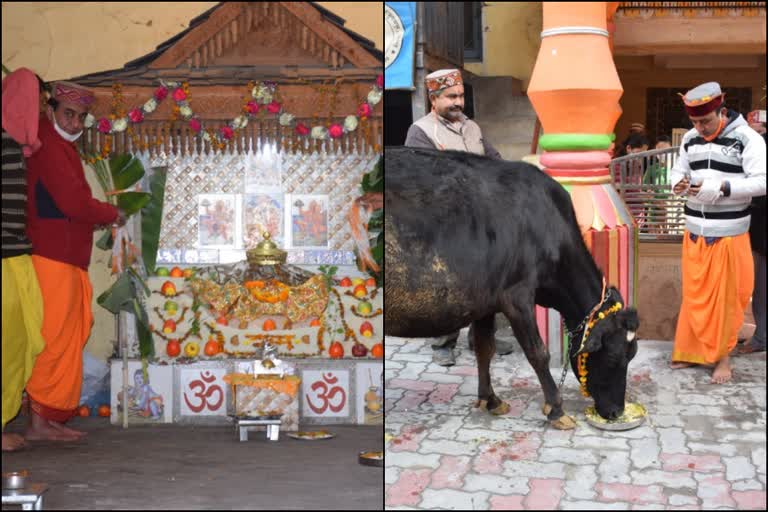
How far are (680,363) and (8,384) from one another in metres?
2.50

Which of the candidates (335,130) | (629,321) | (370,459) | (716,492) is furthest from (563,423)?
(335,130)

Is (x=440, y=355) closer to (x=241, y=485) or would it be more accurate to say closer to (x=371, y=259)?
(x=371, y=259)

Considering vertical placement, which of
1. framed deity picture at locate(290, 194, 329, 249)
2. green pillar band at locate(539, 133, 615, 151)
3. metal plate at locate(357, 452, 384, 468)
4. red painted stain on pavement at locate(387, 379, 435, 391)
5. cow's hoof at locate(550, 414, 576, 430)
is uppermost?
green pillar band at locate(539, 133, 615, 151)

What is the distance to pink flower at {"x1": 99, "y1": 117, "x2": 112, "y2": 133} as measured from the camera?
186 inches

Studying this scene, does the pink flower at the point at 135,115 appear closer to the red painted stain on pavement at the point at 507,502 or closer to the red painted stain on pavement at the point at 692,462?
the red painted stain on pavement at the point at 507,502

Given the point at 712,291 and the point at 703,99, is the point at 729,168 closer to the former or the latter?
the point at 703,99

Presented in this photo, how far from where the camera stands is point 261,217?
203 inches

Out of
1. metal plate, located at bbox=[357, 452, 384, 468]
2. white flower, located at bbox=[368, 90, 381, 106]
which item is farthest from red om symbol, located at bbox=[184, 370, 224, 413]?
white flower, located at bbox=[368, 90, 381, 106]

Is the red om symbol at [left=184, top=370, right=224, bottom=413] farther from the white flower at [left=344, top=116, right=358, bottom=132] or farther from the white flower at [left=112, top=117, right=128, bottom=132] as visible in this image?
the white flower at [left=344, top=116, right=358, bottom=132]

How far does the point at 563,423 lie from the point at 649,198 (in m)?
0.99

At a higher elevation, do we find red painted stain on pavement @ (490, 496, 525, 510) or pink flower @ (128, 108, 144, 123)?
pink flower @ (128, 108, 144, 123)

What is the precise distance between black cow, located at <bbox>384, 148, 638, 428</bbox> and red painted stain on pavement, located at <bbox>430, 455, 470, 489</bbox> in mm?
549

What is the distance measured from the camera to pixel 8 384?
346cm

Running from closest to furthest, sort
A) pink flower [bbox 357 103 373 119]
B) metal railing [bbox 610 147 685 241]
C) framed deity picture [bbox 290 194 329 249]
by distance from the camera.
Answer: metal railing [bbox 610 147 685 241]
pink flower [bbox 357 103 373 119]
framed deity picture [bbox 290 194 329 249]
